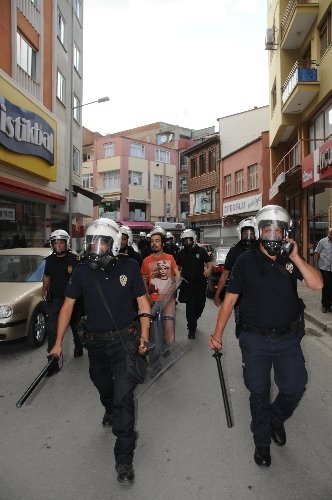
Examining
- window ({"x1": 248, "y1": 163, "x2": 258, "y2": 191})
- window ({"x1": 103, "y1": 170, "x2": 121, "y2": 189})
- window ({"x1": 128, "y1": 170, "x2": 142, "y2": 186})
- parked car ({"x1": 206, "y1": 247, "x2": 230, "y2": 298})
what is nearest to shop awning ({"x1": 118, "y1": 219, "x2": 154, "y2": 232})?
window ({"x1": 103, "y1": 170, "x2": 121, "y2": 189})

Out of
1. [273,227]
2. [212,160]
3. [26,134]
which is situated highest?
[212,160]

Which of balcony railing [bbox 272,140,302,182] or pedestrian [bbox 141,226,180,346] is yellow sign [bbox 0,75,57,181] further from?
balcony railing [bbox 272,140,302,182]

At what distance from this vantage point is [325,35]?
1555 centimetres

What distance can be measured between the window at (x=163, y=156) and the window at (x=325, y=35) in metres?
34.6

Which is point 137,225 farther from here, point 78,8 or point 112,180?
point 78,8

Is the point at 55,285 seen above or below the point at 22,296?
above

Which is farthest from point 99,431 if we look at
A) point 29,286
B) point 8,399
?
point 29,286

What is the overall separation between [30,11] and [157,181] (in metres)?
34.3

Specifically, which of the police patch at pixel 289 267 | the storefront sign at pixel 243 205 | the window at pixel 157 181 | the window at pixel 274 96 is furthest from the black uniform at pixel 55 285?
the window at pixel 157 181

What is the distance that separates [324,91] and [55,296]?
1300cm

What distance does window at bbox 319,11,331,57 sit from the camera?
1498 cm

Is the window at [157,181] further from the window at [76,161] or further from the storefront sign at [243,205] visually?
the window at [76,161]

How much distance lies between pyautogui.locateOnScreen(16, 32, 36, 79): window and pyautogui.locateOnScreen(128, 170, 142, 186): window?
30.9 meters

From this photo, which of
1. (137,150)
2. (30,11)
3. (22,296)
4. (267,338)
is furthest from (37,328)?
(137,150)
